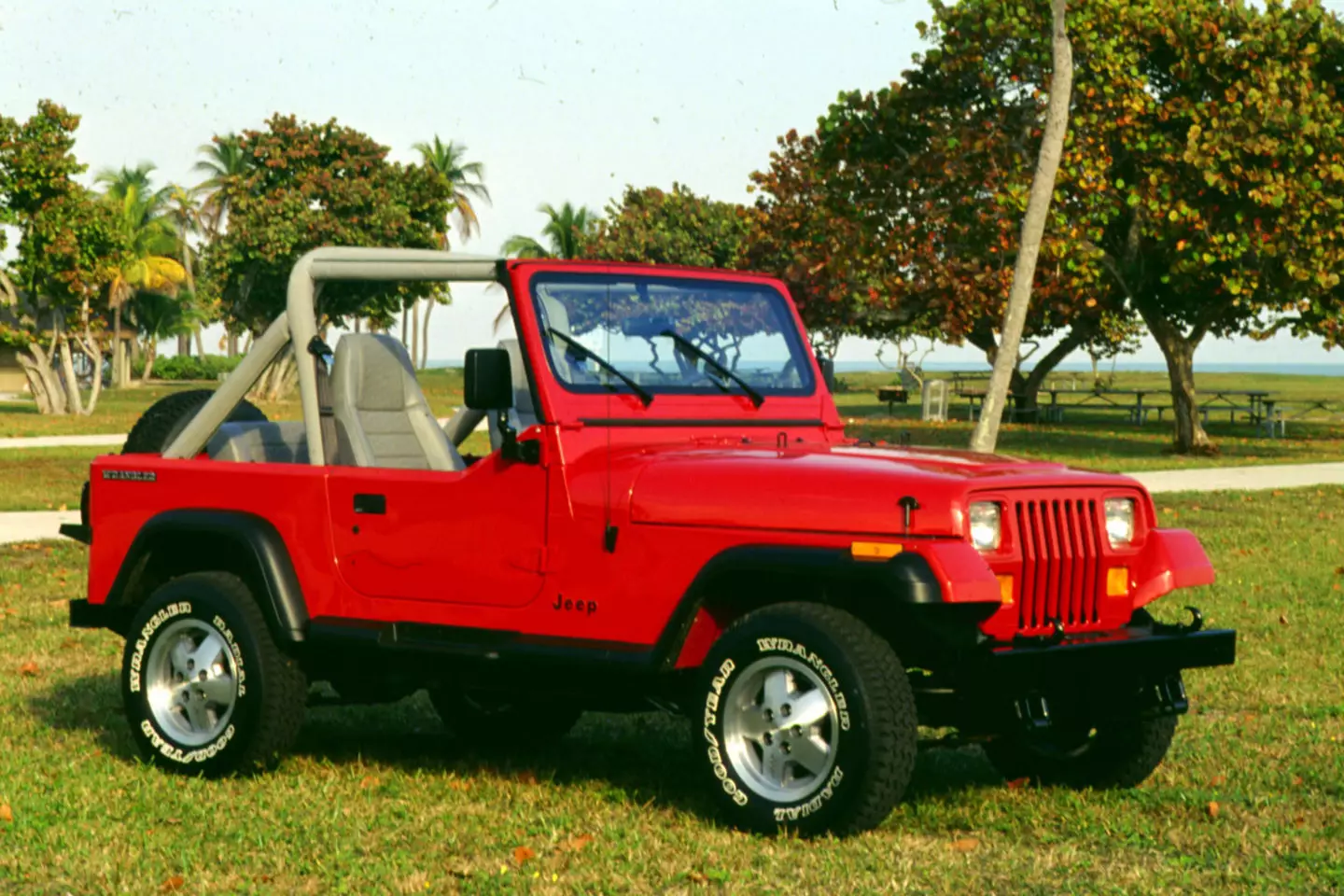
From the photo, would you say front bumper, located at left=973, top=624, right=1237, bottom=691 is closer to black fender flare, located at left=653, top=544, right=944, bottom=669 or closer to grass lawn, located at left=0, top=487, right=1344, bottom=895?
black fender flare, located at left=653, top=544, right=944, bottom=669

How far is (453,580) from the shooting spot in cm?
705

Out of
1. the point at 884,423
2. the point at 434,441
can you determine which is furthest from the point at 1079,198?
the point at 434,441

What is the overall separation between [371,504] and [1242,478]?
2215cm

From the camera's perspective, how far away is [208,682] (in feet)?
25.3

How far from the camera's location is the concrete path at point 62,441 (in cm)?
3436

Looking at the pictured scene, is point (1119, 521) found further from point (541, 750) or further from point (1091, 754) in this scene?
point (541, 750)

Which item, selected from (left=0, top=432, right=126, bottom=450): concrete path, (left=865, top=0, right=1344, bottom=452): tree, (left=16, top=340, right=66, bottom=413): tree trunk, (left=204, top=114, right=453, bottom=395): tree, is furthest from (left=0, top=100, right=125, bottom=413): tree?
(left=865, top=0, right=1344, bottom=452): tree

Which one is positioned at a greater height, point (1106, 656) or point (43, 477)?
point (1106, 656)

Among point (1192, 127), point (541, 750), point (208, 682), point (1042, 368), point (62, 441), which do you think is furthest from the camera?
point (1042, 368)

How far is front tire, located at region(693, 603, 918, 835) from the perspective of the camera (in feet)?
20.0

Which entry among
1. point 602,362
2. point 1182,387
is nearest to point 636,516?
point 602,362

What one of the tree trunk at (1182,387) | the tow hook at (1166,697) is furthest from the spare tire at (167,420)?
the tree trunk at (1182,387)

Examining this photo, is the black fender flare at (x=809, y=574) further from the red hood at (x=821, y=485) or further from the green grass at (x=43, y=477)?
the green grass at (x=43, y=477)

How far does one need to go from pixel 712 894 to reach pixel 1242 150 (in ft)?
90.1
